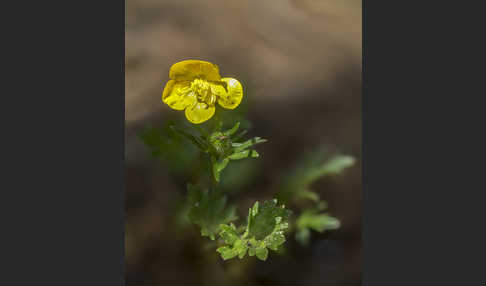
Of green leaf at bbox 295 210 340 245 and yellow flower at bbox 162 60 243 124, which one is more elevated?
yellow flower at bbox 162 60 243 124

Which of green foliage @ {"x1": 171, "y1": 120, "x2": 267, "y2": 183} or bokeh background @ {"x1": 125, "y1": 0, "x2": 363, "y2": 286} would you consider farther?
bokeh background @ {"x1": 125, "y1": 0, "x2": 363, "y2": 286}

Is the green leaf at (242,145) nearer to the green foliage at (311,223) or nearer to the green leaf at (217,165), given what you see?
the green leaf at (217,165)

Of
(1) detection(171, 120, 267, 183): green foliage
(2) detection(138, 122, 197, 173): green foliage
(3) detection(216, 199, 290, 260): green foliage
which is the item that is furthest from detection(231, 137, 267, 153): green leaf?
(2) detection(138, 122, 197, 173): green foliage

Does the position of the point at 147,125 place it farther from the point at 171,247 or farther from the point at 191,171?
the point at 171,247

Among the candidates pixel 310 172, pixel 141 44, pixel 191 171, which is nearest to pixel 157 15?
pixel 141 44

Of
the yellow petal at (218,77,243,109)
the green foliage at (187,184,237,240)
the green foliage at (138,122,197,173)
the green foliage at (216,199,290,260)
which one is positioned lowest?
the green foliage at (216,199,290,260)

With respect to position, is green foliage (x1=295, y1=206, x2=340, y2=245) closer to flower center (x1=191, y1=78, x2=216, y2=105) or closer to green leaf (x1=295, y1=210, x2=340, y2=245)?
green leaf (x1=295, y1=210, x2=340, y2=245)
